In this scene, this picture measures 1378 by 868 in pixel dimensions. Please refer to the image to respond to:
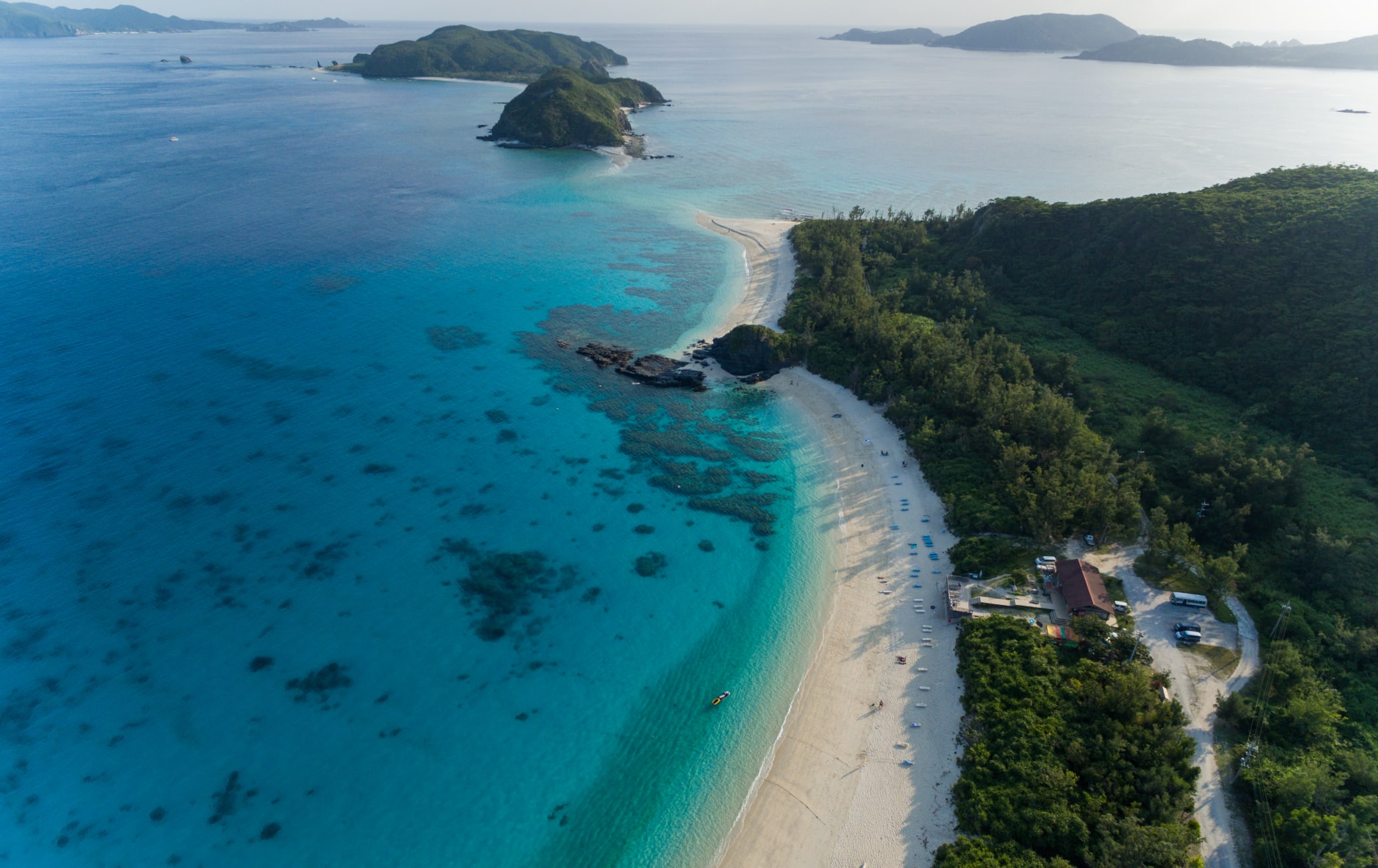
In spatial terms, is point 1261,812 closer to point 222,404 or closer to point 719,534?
point 719,534

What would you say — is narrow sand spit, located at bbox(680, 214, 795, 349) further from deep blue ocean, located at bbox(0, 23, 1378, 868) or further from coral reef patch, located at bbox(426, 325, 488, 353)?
coral reef patch, located at bbox(426, 325, 488, 353)

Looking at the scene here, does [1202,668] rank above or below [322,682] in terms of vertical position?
above

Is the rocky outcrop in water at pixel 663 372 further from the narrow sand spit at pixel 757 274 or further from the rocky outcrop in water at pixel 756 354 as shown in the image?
the narrow sand spit at pixel 757 274

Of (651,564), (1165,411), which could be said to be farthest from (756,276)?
(651,564)

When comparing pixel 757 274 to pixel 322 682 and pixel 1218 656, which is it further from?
pixel 322 682

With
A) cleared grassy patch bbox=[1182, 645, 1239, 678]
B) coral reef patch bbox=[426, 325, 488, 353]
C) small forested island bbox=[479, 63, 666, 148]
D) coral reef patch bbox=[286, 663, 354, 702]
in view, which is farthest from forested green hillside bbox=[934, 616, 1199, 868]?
small forested island bbox=[479, 63, 666, 148]

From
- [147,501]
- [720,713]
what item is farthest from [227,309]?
[720,713]
